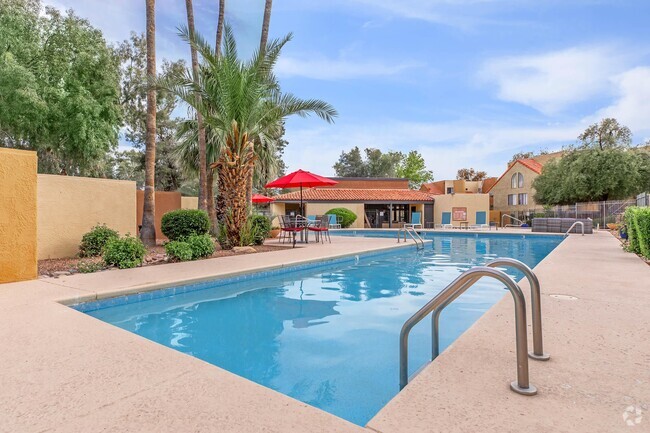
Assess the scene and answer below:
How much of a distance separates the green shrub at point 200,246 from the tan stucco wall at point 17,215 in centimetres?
328

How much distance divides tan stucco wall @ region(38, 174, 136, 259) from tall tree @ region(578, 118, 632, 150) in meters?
36.3

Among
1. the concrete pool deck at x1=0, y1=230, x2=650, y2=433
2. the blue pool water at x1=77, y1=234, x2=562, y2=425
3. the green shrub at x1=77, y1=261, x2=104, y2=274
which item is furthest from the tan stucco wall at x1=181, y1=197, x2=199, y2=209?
the concrete pool deck at x1=0, y1=230, x2=650, y2=433

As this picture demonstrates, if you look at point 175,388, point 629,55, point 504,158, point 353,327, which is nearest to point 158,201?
point 353,327

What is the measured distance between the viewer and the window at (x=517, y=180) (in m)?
40.5

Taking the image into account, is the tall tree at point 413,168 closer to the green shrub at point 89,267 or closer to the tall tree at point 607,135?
the tall tree at point 607,135

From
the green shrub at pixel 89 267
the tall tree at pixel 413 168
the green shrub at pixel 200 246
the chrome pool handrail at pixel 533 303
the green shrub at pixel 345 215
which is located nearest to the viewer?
the chrome pool handrail at pixel 533 303

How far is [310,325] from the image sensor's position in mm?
5230

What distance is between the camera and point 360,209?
31062mm

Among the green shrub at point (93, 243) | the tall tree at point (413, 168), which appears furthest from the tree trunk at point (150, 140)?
the tall tree at point (413, 168)

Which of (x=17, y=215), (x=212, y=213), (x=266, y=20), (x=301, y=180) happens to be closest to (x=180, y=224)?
(x=17, y=215)

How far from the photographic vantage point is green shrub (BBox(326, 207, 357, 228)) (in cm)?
2881

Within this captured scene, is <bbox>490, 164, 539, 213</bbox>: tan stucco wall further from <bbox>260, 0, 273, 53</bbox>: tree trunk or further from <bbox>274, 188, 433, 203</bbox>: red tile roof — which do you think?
<bbox>260, 0, 273, 53</bbox>: tree trunk

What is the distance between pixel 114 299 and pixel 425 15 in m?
15.0

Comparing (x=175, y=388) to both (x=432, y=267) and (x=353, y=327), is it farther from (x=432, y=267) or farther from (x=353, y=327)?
(x=432, y=267)
